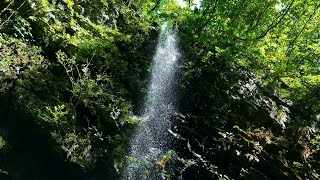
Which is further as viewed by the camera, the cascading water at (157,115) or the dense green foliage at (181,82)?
the cascading water at (157,115)

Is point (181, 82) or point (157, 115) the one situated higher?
point (181, 82)

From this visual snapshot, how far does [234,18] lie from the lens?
9.91 metres

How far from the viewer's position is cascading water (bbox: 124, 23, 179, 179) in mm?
6973

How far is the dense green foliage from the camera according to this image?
588 cm

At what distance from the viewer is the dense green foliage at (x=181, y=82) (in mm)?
5875

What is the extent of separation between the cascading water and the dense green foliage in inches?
11.7

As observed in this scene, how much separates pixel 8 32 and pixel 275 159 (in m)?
7.25

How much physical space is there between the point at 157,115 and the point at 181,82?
1.86m

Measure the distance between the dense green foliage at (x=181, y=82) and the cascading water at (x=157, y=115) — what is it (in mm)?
298

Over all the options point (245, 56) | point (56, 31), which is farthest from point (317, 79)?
point (56, 31)

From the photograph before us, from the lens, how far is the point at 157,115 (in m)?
8.59

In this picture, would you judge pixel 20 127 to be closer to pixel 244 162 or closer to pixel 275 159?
pixel 244 162

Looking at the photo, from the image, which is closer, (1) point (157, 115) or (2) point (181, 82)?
(1) point (157, 115)

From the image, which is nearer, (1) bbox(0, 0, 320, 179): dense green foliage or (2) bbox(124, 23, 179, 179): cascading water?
(1) bbox(0, 0, 320, 179): dense green foliage
